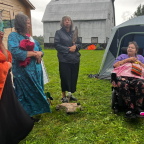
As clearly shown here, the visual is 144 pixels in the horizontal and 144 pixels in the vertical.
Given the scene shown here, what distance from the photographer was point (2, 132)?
6.18 ft

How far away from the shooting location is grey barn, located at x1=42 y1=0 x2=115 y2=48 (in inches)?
859

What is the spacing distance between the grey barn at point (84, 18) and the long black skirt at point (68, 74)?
18.8m

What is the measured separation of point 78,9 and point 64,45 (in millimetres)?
21767

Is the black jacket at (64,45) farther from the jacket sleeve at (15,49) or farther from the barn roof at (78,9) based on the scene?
the barn roof at (78,9)

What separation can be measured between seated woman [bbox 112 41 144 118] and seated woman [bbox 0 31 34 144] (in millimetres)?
1699

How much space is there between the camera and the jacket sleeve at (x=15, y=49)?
2.50 meters

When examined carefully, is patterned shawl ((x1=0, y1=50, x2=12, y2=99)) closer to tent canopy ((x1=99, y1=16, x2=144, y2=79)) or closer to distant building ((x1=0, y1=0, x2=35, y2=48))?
distant building ((x1=0, y1=0, x2=35, y2=48))

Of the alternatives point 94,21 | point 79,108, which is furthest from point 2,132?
point 94,21

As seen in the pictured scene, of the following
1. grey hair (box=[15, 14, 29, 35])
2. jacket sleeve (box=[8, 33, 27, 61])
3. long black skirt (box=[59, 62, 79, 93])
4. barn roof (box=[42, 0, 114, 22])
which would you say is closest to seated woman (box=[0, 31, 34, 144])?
jacket sleeve (box=[8, 33, 27, 61])

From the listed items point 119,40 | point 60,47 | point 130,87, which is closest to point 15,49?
point 60,47

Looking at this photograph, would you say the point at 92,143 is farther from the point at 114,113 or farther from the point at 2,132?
the point at 2,132

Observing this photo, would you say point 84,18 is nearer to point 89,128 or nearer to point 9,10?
point 9,10

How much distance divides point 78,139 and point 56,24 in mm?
22090

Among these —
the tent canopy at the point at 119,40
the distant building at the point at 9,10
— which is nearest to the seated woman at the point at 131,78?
the tent canopy at the point at 119,40
